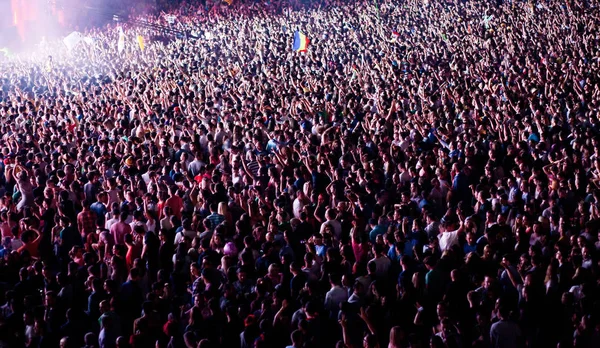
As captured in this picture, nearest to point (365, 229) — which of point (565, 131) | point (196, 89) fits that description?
point (565, 131)

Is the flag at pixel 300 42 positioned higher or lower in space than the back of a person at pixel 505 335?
lower

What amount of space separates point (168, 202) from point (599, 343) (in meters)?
5.83

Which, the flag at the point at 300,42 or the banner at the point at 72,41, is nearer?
the flag at the point at 300,42

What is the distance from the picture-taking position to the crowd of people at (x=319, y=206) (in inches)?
258

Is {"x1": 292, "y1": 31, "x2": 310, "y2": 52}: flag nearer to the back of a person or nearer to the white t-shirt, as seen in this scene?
the white t-shirt

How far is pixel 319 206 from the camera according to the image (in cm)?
923

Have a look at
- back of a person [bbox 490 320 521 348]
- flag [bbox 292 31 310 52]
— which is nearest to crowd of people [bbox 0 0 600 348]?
back of a person [bbox 490 320 521 348]

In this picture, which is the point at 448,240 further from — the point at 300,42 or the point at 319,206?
the point at 300,42

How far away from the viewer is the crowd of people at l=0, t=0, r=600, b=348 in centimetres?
655

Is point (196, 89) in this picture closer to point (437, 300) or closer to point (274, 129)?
point (274, 129)

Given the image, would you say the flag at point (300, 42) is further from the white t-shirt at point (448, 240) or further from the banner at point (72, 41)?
the white t-shirt at point (448, 240)

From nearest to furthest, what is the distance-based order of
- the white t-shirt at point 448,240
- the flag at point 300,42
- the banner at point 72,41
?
1. the white t-shirt at point 448,240
2. the flag at point 300,42
3. the banner at point 72,41

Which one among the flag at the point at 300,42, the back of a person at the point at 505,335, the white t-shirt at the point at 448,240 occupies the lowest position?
the flag at the point at 300,42

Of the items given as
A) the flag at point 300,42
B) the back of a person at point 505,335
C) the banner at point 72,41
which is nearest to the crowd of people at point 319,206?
the back of a person at point 505,335
